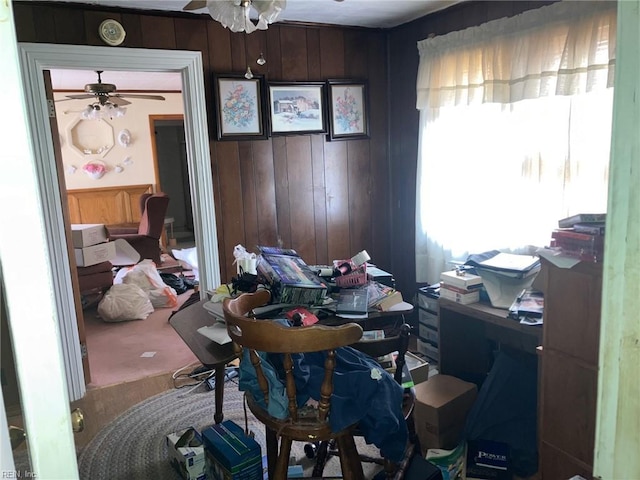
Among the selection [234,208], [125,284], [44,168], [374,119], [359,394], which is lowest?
[125,284]

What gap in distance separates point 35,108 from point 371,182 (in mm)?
2243

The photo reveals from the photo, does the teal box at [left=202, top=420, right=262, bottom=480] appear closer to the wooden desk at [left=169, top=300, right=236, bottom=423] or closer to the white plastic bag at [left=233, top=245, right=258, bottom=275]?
the wooden desk at [left=169, top=300, right=236, bottom=423]

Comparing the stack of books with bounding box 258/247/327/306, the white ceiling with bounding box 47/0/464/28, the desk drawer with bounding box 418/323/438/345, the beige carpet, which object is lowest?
the beige carpet

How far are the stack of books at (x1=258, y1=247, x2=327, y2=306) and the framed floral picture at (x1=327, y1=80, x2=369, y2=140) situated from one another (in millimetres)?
1800

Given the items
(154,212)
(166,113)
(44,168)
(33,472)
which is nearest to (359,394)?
(33,472)

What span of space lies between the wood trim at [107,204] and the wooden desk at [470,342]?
6058 millimetres

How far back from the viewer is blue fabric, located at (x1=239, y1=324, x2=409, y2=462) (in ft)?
5.19

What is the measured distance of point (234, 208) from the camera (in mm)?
3434

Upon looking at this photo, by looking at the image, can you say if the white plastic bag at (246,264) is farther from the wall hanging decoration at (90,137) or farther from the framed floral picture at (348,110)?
the wall hanging decoration at (90,137)

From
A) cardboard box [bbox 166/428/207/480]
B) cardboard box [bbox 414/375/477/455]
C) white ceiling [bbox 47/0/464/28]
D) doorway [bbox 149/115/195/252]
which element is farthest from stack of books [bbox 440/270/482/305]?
doorway [bbox 149/115/195/252]

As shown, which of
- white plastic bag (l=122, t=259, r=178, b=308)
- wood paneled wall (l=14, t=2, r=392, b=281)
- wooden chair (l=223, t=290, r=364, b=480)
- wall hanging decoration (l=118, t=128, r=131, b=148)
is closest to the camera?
wooden chair (l=223, t=290, r=364, b=480)

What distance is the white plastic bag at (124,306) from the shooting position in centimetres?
441

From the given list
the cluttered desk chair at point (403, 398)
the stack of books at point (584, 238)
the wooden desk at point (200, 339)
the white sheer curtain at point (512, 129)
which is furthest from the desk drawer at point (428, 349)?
the stack of books at point (584, 238)

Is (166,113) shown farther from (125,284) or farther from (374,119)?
(374,119)
